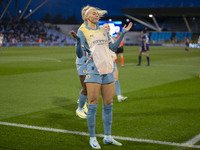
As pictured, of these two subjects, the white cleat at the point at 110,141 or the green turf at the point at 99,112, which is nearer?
the white cleat at the point at 110,141

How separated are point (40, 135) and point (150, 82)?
8665 mm

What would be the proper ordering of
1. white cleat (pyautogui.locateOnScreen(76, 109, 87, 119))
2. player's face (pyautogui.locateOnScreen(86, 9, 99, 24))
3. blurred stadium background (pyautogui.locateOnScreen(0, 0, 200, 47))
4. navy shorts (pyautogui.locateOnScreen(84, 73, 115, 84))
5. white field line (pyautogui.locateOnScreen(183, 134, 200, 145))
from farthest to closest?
blurred stadium background (pyautogui.locateOnScreen(0, 0, 200, 47))
white cleat (pyautogui.locateOnScreen(76, 109, 87, 119))
white field line (pyautogui.locateOnScreen(183, 134, 200, 145))
player's face (pyautogui.locateOnScreen(86, 9, 99, 24))
navy shorts (pyautogui.locateOnScreen(84, 73, 115, 84))

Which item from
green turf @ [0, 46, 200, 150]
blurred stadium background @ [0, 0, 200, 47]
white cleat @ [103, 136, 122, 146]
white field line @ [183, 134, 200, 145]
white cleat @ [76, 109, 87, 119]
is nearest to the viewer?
white cleat @ [103, 136, 122, 146]

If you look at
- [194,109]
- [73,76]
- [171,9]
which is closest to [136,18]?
[171,9]

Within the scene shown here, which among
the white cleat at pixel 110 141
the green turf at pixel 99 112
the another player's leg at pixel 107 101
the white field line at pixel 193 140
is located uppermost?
the another player's leg at pixel 107 101

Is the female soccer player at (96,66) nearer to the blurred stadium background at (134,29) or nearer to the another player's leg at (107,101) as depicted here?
the another player's leg at (107,101)

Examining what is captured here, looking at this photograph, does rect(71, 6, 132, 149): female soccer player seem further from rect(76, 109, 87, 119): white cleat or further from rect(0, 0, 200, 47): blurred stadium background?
rect(0, 0, 200, 47): blurred stadium background

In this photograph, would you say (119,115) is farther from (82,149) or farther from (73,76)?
(73,76)

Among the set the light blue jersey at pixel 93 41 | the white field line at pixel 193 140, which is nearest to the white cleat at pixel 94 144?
the light blue jersey at pixel 93 41

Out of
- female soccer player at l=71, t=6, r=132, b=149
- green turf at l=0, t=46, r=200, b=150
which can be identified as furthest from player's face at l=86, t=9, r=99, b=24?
green turf at l=0, t=46, r=200, b=150

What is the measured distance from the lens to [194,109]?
30.0ft

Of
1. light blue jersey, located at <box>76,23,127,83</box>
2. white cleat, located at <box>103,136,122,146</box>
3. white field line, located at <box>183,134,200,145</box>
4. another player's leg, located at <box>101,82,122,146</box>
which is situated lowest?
white field line, located at <box>183,134,200,145</box>

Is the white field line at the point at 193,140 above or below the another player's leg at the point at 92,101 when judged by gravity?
below

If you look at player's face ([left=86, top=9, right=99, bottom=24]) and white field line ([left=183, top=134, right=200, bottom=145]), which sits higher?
player's face ([left=86, top=9, right=99, bottom=24])
